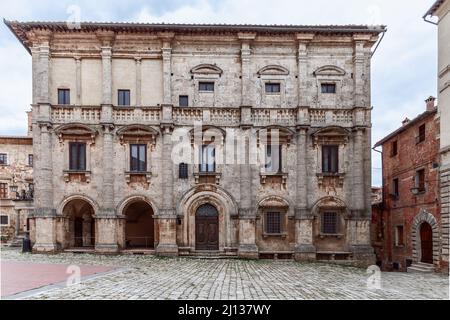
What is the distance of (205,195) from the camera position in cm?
2314

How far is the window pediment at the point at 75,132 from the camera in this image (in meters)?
23.0

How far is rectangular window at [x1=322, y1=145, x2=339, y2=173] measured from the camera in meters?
23.4

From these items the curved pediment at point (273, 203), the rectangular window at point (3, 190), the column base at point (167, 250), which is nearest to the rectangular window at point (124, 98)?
the column base at point (167, 250)

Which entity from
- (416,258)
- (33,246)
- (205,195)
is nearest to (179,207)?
(205,195)

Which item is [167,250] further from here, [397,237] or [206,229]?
[397,237]

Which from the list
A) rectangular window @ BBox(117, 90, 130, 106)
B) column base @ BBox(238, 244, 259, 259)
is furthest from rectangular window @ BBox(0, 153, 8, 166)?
column base @ BBox(238, 244, 259, 259)

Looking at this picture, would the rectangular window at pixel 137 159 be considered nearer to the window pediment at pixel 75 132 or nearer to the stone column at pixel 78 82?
the window pediment at pixel 75 132

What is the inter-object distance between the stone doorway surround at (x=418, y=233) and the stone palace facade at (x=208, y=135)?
245cm

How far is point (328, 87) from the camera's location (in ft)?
78.4

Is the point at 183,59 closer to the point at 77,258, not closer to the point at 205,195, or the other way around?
the point at 205,195

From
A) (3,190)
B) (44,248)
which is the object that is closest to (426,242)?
(44,248)

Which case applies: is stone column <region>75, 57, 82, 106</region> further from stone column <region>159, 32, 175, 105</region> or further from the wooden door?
the wooden door

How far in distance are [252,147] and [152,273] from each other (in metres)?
10.5

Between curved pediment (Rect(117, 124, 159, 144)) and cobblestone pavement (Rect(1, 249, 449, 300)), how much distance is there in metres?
7.43
